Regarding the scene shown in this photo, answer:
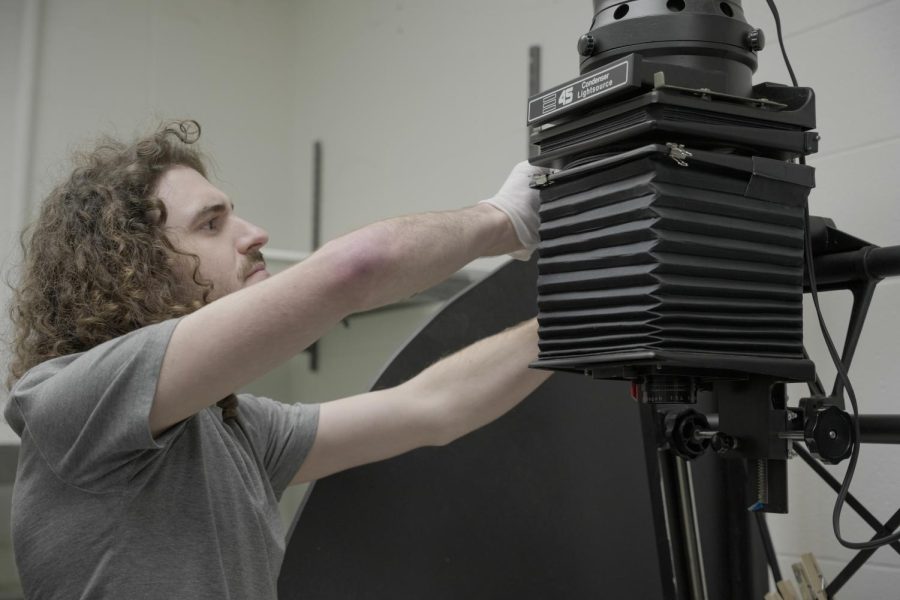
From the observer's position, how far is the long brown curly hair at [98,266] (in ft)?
3.98

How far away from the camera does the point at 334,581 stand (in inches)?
50.6

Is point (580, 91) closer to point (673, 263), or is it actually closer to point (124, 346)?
point (673, 263)

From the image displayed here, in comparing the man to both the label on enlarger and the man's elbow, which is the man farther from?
the label on enlarger

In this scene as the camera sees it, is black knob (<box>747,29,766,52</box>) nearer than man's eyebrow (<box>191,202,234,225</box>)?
Yes

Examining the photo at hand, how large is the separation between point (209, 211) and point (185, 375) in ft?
1.50

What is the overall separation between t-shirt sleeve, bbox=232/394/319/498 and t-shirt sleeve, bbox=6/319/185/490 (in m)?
0.33

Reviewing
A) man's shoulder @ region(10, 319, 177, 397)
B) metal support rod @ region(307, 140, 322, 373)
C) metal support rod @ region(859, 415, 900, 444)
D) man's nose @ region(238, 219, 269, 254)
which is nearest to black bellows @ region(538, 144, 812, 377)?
metal support rod @ region(859, 415, 900, 444)

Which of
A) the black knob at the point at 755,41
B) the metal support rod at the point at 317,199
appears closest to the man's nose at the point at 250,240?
the black knob at the point at 755,41

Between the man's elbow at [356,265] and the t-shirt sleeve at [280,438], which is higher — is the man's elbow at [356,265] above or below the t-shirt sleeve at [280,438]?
above

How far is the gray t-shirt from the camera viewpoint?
37.1 inches

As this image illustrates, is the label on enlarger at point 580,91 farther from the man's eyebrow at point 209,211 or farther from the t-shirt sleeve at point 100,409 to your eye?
the man's eyebrow at point 209,211

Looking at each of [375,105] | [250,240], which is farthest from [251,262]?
[375,105]

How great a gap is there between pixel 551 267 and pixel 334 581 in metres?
0.69

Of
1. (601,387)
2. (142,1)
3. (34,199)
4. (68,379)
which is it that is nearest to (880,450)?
(601,387)
